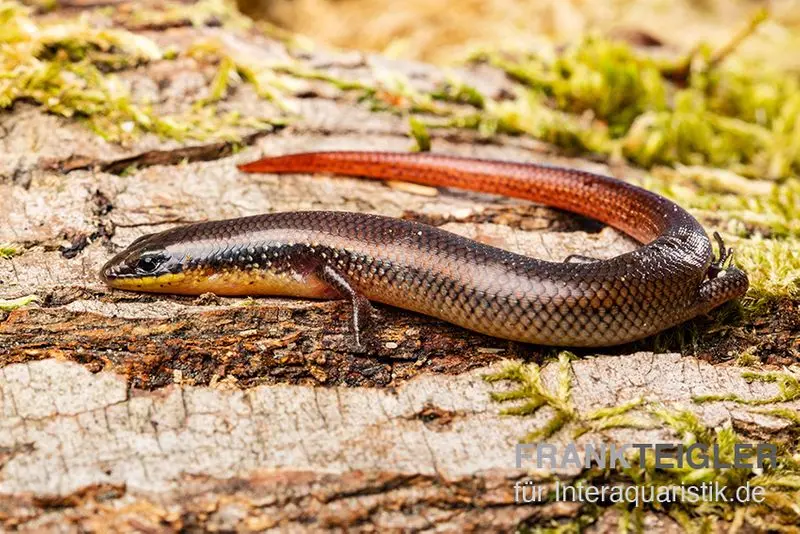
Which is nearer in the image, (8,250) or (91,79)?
(8,250)

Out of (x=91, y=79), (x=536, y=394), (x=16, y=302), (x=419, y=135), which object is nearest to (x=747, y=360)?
(x=536, y=394)

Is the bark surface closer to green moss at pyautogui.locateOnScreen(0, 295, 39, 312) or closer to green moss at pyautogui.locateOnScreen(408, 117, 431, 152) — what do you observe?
green moss at pyautogui.locateOnScreen(0, 295, 39, 312)

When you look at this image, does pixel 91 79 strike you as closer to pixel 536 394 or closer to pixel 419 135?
pixel 419 135

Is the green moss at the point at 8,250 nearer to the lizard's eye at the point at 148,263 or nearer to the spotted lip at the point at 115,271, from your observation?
the spotted lip at the point at 115,271

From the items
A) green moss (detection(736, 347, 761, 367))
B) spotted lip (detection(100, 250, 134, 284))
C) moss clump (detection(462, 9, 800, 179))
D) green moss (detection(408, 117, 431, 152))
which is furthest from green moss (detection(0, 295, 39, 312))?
moss clump (detection(462, 9, 800, 179))

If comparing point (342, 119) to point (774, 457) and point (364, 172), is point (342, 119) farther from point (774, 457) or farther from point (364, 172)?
point (774, 457)

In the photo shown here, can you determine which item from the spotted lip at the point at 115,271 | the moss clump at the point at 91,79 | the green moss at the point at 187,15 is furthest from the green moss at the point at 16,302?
the green moss at the point at 187,15
